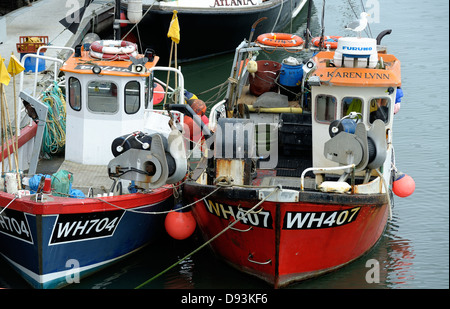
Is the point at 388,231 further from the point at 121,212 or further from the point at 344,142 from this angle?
the point at 121,212

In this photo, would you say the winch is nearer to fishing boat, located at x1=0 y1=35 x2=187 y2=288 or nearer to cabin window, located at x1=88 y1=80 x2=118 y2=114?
fishing boat, located at x1=0 y1=35 x2=187 y2=288

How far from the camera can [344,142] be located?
953cm

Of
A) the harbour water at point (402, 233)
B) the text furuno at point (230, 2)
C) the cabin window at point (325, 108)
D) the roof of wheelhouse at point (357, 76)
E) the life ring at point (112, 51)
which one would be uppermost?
the text furuno at point (230, 2)

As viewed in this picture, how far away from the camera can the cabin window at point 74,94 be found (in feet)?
37.4

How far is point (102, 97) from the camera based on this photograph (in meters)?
11.4

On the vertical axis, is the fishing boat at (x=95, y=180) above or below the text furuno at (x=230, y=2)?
below

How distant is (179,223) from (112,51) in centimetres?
279

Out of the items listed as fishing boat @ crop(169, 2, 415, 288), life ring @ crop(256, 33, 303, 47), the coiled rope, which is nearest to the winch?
fishing boat @ crop(169, 2, 415, 288)

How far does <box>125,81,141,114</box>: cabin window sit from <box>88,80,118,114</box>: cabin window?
0.55 ft

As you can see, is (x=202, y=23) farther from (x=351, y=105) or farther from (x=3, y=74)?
(x=3, y=74)

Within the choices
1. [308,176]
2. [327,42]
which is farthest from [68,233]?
[327,42]

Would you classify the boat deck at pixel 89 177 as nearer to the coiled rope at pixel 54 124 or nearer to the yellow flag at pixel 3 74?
the coiled rope at pixel 54 124

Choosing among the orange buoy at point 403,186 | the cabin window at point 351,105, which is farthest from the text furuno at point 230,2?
the cabin window at point 351,105

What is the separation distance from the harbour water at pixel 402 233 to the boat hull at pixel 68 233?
0.28 meters
